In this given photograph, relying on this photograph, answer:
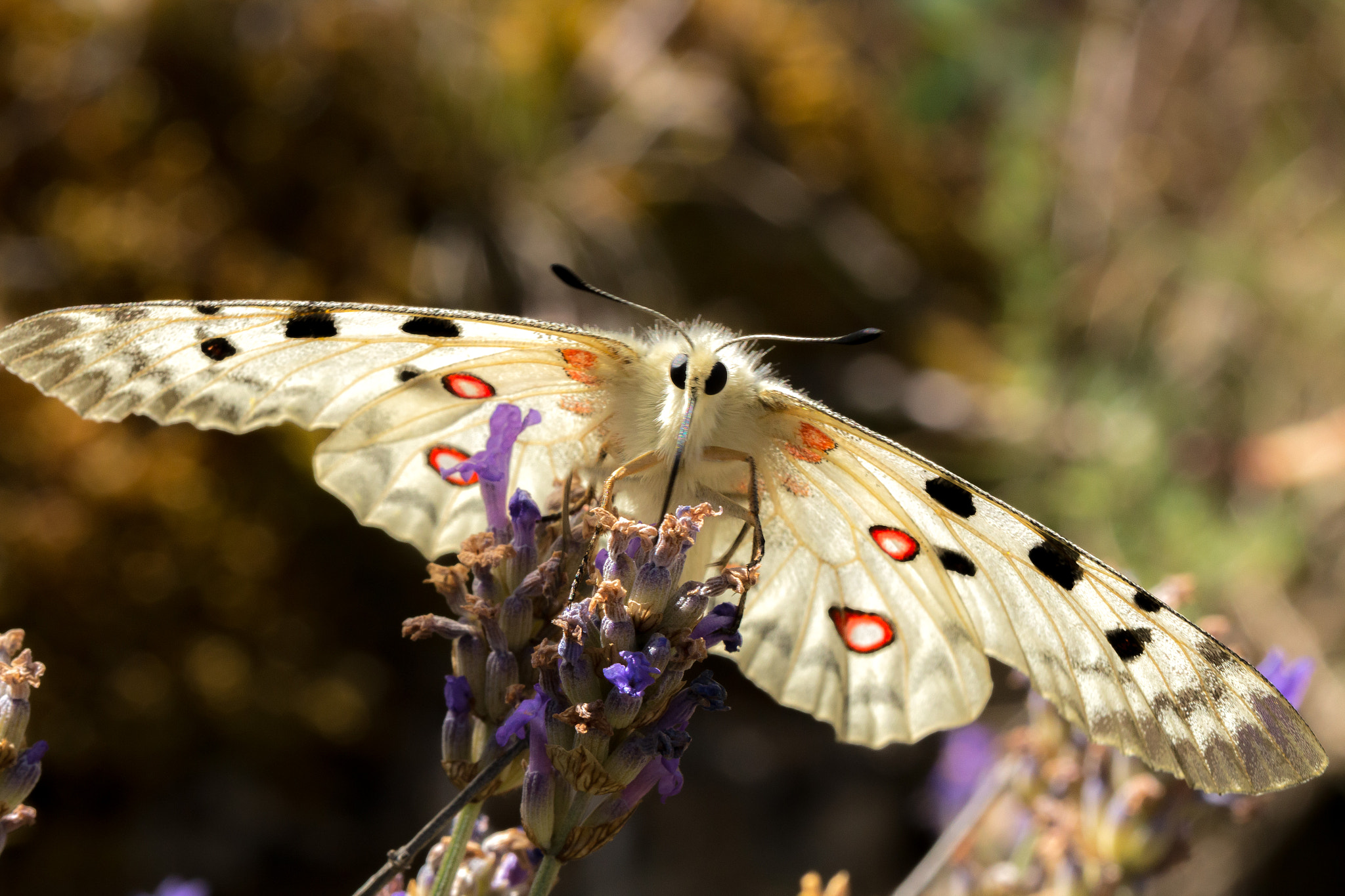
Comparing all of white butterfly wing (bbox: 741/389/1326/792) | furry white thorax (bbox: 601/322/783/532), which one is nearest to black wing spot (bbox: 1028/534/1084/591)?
white butterfly wing (bbox: 741/389/1326/792)

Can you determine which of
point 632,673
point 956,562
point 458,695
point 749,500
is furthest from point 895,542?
point 458,695

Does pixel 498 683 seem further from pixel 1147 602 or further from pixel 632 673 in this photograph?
pixel 1147 602

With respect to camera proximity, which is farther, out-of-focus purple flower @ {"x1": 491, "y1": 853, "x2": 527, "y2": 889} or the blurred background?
the blurred background

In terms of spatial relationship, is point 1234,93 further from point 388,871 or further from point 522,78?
point 388,871

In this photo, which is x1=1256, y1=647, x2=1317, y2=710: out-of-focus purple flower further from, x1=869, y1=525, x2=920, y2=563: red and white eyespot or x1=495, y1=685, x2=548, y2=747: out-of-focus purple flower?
x1=495, y1=685, x2=548, y2=747: out-of-focus purple flower

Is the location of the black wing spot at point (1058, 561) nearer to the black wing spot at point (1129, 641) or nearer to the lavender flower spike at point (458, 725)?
the black wing spot at point (1129, 641)

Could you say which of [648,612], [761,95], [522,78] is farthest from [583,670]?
[761,95]
